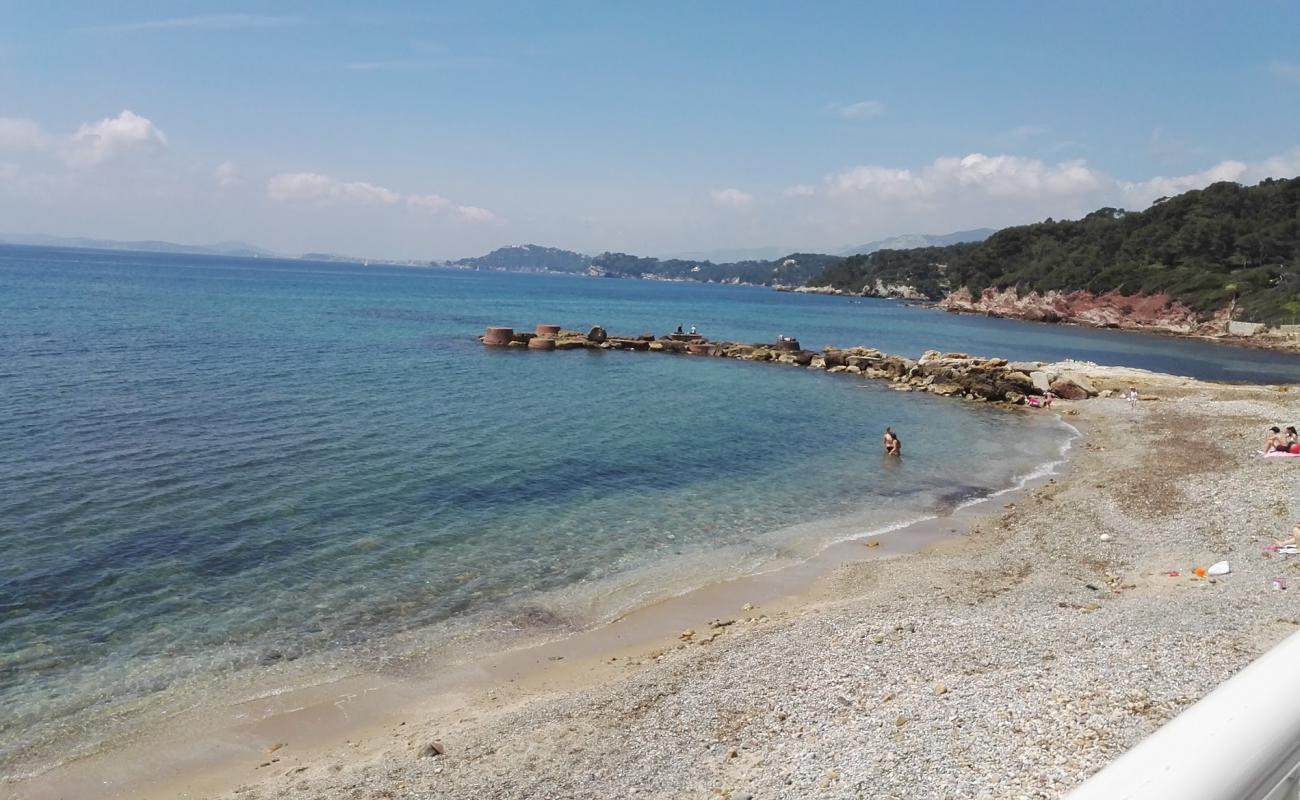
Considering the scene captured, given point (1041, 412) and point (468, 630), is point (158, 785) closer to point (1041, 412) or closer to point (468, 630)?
point (468, 630)

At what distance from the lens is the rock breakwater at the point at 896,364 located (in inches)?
1757

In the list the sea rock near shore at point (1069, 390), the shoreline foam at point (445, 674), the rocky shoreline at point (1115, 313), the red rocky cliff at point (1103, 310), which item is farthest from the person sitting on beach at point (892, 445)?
the red rocky cliff at point (1103, 310)

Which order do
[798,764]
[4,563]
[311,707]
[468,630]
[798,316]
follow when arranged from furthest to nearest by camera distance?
1. [798,316]
2. [4,563]
3. [468,630]
4. [311,707]
5. [798,764]

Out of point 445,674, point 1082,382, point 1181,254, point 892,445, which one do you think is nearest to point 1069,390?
point 1082,382

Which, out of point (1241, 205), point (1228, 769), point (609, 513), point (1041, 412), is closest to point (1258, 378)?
point (1041, 412)

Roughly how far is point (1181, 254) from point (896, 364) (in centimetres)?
8544

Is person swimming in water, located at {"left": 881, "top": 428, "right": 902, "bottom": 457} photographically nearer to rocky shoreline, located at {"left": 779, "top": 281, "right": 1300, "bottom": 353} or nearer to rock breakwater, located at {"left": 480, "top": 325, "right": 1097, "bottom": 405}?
rock breakwater, located at {"left": 480, "top": 325, "right": 1097, "bottom": 405}

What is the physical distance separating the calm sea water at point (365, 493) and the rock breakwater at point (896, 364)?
297 centimetres

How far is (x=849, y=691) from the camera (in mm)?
11023

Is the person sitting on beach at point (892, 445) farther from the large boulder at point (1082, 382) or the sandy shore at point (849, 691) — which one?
the large boulder at point (1082, 382)

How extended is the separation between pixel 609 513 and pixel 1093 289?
114m

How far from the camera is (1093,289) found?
11462cm

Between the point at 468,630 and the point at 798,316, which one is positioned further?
the point at 798,316

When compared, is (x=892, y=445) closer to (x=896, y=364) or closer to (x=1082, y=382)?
(x=1082, y=382)
